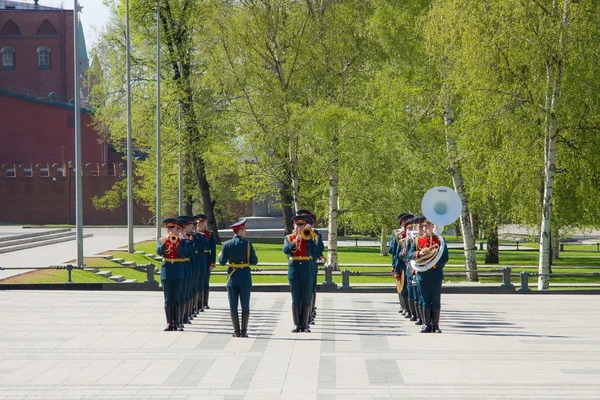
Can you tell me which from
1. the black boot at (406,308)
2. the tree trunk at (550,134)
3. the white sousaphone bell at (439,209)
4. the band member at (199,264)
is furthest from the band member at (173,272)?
the tree trunk at (550,134)

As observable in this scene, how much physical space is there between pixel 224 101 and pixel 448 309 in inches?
971

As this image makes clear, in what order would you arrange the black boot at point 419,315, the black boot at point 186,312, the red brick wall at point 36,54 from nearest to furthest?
the black boot at point 419,315 < the black boot at point 186,312 < the red brick wall at point 36,54

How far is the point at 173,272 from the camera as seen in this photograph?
57.6 ft

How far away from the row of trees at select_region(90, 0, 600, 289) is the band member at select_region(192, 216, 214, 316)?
10494mm

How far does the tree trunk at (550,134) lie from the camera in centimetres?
2683

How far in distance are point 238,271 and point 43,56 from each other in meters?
84.8

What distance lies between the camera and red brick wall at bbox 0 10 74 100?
3794 inches

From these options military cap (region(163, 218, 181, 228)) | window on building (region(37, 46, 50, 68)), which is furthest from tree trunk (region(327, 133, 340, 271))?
window on building (region(37, 46, 50, 68))

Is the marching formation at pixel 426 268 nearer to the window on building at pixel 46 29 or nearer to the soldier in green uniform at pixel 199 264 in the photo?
the soldier in green uniform at pixel 199 264

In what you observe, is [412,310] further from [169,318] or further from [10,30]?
[10,30]

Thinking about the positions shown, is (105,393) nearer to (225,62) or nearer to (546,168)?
(546,168)

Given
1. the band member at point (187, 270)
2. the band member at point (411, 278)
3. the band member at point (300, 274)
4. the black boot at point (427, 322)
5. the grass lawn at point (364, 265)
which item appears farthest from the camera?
the grass lawn at point (364, 265)

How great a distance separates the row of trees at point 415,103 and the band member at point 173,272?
41.0 feet

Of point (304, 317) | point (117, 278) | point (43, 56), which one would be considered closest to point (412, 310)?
point (304, 317)
